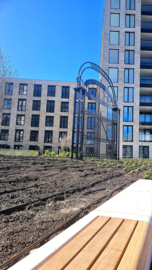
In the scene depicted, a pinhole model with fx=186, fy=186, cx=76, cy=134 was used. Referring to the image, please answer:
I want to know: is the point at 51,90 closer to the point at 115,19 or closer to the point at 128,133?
the point at 115,19

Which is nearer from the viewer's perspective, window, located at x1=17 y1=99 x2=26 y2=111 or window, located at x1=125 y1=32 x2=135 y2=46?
window, located at x1=125 y1=32 x2=135 y2=46

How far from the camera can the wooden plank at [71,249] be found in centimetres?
112

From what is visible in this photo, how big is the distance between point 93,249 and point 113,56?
2954cm

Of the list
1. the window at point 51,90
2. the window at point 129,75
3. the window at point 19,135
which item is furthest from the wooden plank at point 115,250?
the window at point 51,90

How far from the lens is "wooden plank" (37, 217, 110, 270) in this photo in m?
1.12

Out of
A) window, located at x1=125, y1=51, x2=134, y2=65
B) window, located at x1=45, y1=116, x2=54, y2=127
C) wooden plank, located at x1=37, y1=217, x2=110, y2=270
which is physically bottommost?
wooden plank, located at x1=37, y1=217, x2=110, y2=270

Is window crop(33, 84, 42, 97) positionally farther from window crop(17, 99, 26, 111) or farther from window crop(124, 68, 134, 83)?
window crop(124, 68, 134, 83)

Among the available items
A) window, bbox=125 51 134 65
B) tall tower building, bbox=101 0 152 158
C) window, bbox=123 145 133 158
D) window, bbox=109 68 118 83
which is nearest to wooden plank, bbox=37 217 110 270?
tall tower building, bbox=101 0 152 158

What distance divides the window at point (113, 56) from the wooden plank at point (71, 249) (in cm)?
2851

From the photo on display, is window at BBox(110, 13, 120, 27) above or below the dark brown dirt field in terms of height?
above

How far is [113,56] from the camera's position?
90.3ft

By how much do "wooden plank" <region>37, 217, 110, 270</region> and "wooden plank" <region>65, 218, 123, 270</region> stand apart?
1.5 inches

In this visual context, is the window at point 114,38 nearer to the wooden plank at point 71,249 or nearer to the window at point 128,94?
the window at point 128,94

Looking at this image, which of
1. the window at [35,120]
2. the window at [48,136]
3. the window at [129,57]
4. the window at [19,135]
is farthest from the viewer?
the window at [35,120]
